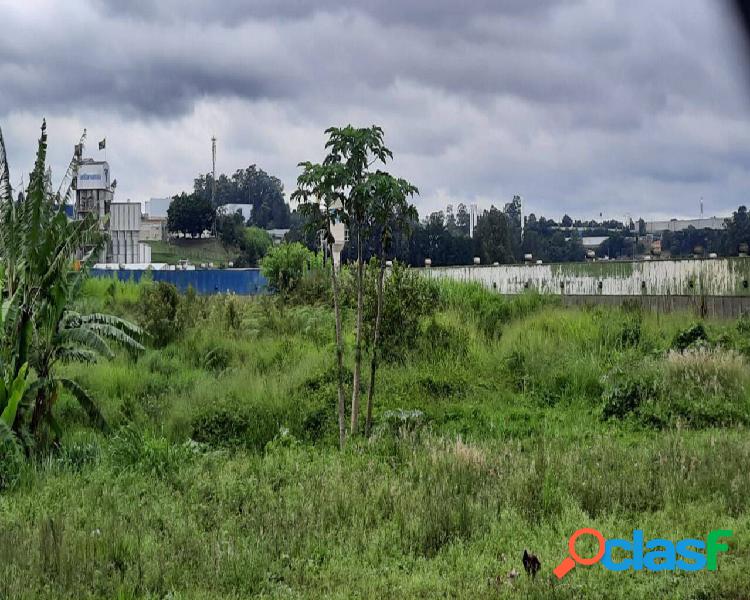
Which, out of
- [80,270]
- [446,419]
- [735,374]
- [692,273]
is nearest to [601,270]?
[692,273]

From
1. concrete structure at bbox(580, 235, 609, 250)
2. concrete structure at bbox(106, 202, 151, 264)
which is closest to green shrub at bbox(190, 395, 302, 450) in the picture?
concrete structure at bbox(580, 235, 609, 250)

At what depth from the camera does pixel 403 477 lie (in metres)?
6.80

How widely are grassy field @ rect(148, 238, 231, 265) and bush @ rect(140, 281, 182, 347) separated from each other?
71.5 meters

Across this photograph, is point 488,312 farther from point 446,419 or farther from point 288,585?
point 288,585

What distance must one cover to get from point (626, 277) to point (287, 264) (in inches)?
537

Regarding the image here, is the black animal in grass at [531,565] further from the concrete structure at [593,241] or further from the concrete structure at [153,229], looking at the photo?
the concrete structure at [153,229]

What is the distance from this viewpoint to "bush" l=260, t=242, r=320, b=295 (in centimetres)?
3080

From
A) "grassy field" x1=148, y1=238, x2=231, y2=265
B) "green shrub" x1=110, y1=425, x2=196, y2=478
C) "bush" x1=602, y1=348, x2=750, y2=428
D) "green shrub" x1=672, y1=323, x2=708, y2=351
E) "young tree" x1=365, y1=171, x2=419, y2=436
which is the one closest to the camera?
"green shrub" x1=110, y1=425, x2=196, y2=478

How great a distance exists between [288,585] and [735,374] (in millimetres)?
9036

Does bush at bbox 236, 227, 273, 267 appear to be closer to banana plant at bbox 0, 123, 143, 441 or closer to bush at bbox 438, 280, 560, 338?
bush at bbox 438, 280, 560, 338

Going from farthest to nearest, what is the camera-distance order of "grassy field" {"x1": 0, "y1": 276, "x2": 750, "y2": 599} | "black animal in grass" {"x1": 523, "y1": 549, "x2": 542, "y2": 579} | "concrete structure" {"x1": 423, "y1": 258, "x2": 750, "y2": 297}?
"concrete structure" {"x1": 423, "y1": 258, "x2": 750, "y2": 297}
"grassy field" {"x1": 0, "y1": 276, "x2": 750, "y2": 599}
"black animal in grass" {"x1": 523, "y1": 549, "x2": 542, "y2": 579}

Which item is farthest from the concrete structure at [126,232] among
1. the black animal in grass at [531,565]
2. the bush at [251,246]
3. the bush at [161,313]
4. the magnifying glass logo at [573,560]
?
the black animal in grass at [531,565]

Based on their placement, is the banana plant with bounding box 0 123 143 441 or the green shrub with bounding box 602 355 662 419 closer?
the banana plant with bounding box 0 123 143 441

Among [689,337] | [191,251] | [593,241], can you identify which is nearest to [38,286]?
[689,337]
